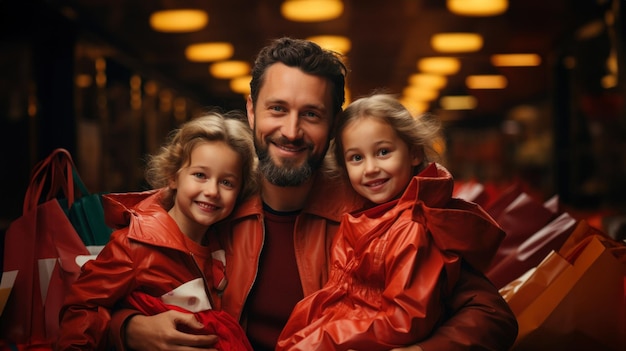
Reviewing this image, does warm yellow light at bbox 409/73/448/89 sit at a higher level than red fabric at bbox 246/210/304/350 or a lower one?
higher

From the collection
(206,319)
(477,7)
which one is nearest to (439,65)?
(477,7)

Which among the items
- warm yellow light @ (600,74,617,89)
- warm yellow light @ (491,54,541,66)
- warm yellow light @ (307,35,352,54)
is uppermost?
warm yellow light @ (307,35,352,54)

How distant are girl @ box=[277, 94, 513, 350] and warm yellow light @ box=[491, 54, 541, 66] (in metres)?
5.85

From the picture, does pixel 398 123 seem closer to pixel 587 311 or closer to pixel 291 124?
pixel 291 124

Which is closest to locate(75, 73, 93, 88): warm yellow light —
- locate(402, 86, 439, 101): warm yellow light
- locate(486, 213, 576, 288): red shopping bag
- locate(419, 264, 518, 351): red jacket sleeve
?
locate(486, 213, 576, 288): red shopping bag

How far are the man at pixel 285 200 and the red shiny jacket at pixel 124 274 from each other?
172 millimetres

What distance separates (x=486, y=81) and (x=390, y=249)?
786cm

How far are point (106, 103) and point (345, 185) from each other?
191 inches

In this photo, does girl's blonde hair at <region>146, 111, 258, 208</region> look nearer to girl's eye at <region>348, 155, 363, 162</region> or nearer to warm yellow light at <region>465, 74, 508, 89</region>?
girl's eye at <region>348, 155, 363, 162</region>

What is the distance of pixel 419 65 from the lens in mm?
8086

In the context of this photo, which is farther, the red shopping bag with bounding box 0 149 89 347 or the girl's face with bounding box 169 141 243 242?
the red shopping bag with bounding box 0 149 89 347

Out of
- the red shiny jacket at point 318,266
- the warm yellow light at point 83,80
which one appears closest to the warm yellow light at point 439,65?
the warm yellow light at point 83,80

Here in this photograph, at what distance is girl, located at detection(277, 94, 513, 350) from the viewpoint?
5.68 ft

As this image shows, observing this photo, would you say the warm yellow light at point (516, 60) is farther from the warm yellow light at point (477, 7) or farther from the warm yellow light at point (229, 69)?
the warm yellow light at point (229, 69)
